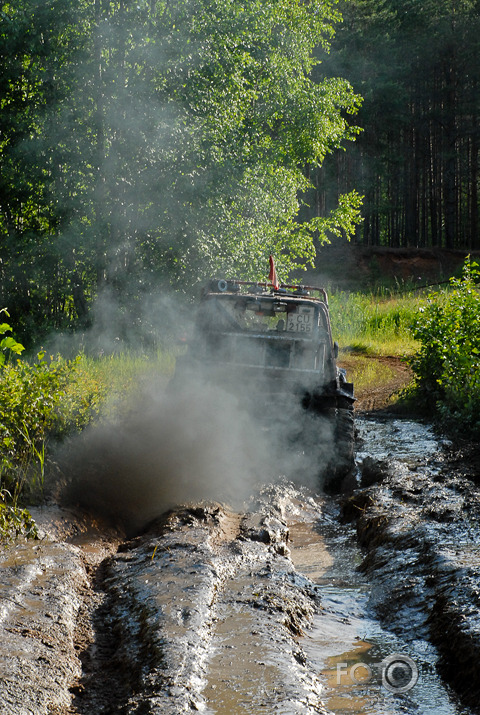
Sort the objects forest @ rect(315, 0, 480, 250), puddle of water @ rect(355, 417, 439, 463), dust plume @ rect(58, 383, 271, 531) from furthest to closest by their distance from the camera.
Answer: forest @ rect(315, 0, 480, 250)
puddle of water @ rect(355, 417, 439, 463)
dust plume @ rect(58, 383, 271, 531)

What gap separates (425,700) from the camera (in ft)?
12.3

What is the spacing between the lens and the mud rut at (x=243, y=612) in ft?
11.5

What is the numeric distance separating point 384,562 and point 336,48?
124 ft

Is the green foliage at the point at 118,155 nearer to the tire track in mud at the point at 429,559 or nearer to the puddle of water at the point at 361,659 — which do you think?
the tire track in mud at the point at 429,559

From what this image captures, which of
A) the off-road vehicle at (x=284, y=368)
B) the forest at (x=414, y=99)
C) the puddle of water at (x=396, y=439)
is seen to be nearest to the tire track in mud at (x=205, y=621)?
the off-road vehicle at (x=284, y=368)

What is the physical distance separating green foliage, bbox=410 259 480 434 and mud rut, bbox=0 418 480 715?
3456 mm

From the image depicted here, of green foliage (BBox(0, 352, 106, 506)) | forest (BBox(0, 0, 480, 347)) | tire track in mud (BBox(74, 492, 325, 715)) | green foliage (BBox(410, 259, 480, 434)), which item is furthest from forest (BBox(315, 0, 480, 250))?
tire track in mud (BBox(74, 492, 325, 715))

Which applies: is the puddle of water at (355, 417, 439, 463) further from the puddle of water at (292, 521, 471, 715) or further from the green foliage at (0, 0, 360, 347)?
the green foliage at (0, 0, 360, 347)

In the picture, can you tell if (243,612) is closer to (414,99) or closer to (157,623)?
(157,623)

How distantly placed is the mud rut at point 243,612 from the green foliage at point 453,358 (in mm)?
3456

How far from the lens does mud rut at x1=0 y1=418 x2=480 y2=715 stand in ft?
11.5

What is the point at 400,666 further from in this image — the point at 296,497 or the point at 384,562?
the point at 296,497

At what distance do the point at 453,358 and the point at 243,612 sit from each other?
735 centimetres

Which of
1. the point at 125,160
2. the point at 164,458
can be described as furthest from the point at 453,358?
the point at 125,160
